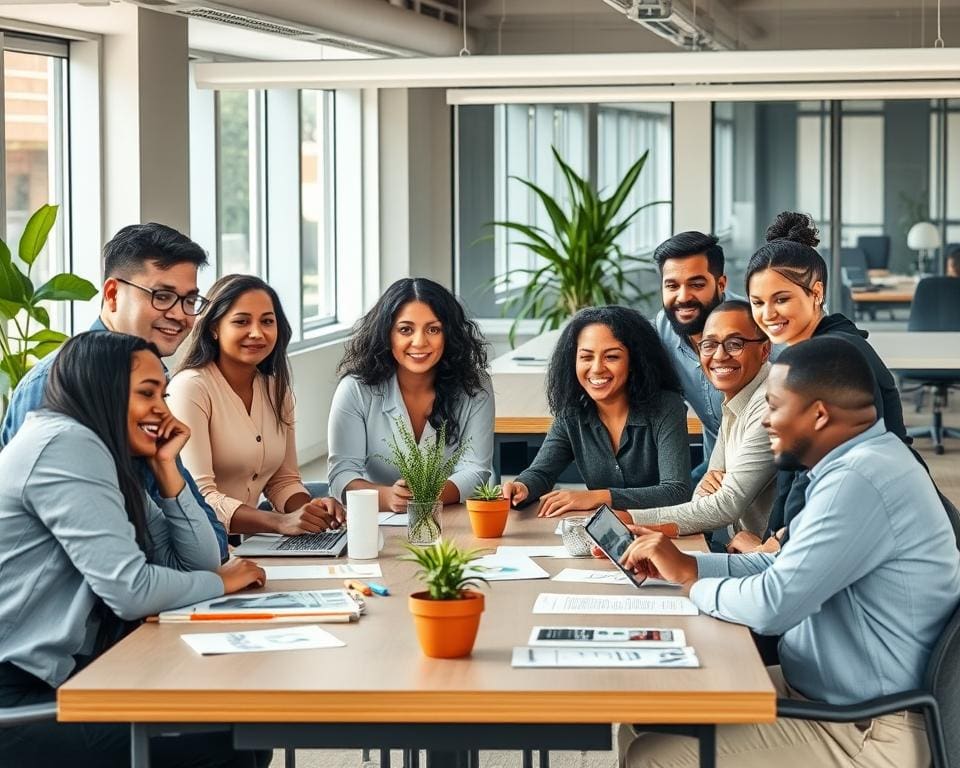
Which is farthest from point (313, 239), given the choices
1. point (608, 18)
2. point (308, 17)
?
point (308, 17)

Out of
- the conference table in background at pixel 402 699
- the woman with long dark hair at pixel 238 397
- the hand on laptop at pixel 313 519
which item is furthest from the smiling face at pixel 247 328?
→ the conference table in background at pixel 402 699

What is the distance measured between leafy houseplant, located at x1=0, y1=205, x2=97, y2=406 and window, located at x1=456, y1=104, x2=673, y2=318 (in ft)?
19.4

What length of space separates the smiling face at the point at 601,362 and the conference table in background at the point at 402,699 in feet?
4.84

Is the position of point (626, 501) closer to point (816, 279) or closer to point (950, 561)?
point (816, 279)

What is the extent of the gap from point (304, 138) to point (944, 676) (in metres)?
7.42

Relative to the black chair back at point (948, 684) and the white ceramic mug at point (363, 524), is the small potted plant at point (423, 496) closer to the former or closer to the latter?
the white ceramic mug at point (363, 524)

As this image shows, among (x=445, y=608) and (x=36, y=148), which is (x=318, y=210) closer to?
(x=36, y=148)

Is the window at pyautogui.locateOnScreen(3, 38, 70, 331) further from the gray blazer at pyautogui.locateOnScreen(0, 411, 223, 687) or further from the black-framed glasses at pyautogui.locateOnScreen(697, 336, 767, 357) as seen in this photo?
the gray blazer at pyautogui.locateOnScreen(0, 411, 223, 687)

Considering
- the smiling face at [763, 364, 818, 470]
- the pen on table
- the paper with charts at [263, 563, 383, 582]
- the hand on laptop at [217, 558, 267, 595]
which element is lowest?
the paper with charts at [263, 563, 383, 582]

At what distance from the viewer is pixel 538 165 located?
417 inches

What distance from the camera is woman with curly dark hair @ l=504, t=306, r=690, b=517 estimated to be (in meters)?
3.63

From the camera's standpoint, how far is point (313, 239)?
956 cm

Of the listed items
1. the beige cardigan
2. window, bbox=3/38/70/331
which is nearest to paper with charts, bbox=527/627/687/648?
the beige cardigan

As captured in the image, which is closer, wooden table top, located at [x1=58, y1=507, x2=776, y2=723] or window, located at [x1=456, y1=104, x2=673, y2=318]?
wooden table top, located at [x1=58, y1=507, x2=776, y2=723]
